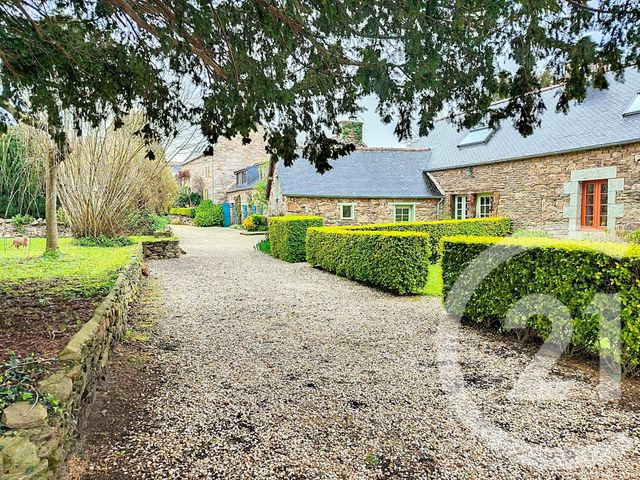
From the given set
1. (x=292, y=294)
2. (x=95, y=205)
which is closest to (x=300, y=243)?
(x=292, y=294)

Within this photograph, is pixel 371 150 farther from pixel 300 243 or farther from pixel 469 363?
pixel 469 363

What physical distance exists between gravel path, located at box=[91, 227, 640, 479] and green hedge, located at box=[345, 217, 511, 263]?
665 cm

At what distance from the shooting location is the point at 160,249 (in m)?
13.0

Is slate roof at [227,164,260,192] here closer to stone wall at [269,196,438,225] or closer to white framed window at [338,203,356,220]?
stone wall at [269,196,438,225]

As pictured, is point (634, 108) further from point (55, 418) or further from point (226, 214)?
point (226, 214)

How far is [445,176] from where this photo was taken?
1742 centimetres

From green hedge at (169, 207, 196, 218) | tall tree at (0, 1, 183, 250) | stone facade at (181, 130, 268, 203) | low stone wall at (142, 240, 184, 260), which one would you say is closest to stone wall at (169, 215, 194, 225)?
green hedge at (169, 207, 196, 218)

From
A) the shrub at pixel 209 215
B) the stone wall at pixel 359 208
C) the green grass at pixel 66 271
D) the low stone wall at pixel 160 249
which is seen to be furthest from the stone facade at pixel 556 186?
the shrub at pixel 209 215

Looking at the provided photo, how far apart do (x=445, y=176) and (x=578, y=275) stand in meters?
13.8

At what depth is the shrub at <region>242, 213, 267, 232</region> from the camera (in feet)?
78.2

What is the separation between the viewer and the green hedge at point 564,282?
12.5ft

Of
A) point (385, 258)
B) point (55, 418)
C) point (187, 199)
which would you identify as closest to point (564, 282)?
point (385, 258)

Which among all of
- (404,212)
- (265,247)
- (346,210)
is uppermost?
(346,210)

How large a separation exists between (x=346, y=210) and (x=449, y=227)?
4.81 m
